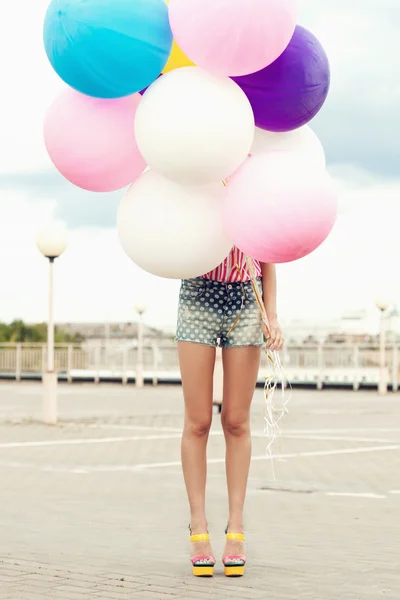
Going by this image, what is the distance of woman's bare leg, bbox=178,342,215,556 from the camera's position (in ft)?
17.1

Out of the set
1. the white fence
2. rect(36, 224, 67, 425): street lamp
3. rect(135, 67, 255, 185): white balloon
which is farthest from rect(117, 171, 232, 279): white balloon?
the white fence

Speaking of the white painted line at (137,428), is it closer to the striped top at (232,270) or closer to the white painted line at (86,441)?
the white painted line at (86,441)

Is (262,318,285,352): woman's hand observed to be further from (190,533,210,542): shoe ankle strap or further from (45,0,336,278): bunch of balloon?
(190,533,210,542): shoe ankle strap

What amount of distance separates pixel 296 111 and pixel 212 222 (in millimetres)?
598

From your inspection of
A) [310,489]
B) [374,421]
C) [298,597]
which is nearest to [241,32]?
[298,597]

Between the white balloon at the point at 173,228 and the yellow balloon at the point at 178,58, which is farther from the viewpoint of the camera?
the yellow balloon at the point at 178,58

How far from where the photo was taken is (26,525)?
22.6 feet

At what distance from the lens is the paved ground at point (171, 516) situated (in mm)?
4961

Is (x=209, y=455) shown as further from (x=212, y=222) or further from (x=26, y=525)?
(x=212, y=222)

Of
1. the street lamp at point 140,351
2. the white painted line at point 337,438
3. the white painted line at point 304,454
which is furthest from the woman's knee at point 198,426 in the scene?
the street lamp at point 140,351

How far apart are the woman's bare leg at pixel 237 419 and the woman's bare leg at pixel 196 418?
88mm

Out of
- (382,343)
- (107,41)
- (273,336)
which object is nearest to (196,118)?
(107,41)

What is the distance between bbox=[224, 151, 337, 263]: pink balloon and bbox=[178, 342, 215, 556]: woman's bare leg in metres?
0.76

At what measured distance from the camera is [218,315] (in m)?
5.24
